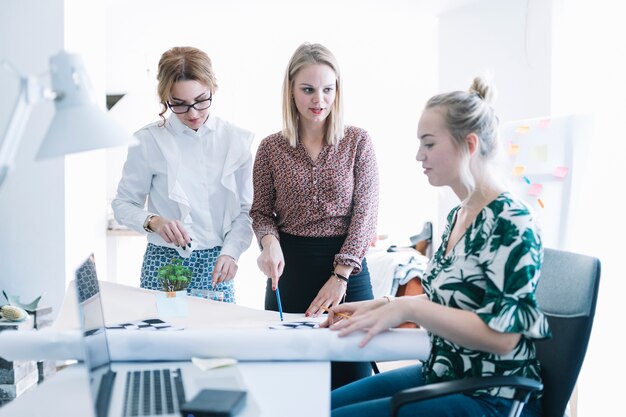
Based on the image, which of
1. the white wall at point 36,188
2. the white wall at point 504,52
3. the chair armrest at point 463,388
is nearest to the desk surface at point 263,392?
the chair armrest at point 463,388

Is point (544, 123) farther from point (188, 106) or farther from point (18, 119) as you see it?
point (18, 119)

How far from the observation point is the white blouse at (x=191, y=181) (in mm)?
1840

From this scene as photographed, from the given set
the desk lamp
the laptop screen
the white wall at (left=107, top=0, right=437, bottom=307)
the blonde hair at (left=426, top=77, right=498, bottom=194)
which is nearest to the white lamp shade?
the desk lamp

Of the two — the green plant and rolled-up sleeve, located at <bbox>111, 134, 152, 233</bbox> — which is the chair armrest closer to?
the green plant

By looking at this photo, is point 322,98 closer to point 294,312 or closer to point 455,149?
point 455,149

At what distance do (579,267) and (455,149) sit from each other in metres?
0.38

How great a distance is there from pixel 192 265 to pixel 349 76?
4.64 meters

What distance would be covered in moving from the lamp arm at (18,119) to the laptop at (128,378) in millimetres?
289

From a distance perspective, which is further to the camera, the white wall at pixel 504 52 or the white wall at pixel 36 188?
the white wall at pixel 504 52

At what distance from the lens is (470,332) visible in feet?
3.97

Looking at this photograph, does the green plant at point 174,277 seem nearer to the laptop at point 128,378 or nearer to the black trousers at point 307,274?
the black trousers at point 307,274

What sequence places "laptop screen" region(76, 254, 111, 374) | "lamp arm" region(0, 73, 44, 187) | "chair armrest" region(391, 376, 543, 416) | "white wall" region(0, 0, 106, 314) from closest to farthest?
1. "lamp arm" region(0, 73, 44, 187)
2. "laptop screen" region(76, 254, 111, 374)
3. "chair armrest" region(391, 376, 543, 416)
4. "white wall" region(0, 0, 106, 314)

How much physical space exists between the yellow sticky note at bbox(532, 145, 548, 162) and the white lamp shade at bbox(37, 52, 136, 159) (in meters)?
2.38

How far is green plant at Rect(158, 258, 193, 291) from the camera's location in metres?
1.69
